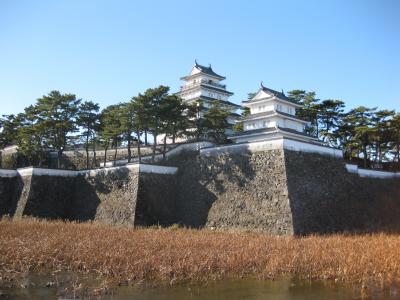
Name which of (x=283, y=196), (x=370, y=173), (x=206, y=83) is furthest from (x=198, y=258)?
(x=206, y=83)

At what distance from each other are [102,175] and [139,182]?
3.61 meters

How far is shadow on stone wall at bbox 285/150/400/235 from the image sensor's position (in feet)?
61.7

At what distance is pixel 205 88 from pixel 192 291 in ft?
90.9

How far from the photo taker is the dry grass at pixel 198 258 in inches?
404

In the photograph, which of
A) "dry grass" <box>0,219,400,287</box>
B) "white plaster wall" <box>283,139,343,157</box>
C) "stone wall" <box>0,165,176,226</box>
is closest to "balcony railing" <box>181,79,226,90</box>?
"stone wall" <box>0,165,176,226</box>

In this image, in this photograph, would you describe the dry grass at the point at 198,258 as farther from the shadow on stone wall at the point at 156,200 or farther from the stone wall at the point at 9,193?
the stone wall at the point at 9,193

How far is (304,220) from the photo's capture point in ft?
60.7

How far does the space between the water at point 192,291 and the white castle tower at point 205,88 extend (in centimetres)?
2502

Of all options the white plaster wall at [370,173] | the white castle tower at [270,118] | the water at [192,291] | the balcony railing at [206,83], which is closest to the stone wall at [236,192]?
the white castle tower at [270,118]

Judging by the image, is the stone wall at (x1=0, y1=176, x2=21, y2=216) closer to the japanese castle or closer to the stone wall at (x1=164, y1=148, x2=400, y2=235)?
the stone wall at (x1=164, y1=148, x2=400, y2=235)

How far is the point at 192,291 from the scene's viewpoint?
922 cm

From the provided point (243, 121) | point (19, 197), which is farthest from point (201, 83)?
point (19, 197)

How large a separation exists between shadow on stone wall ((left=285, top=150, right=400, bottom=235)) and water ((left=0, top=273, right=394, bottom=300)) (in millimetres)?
8290

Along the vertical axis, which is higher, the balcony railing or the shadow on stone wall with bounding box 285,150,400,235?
the balcony railing
